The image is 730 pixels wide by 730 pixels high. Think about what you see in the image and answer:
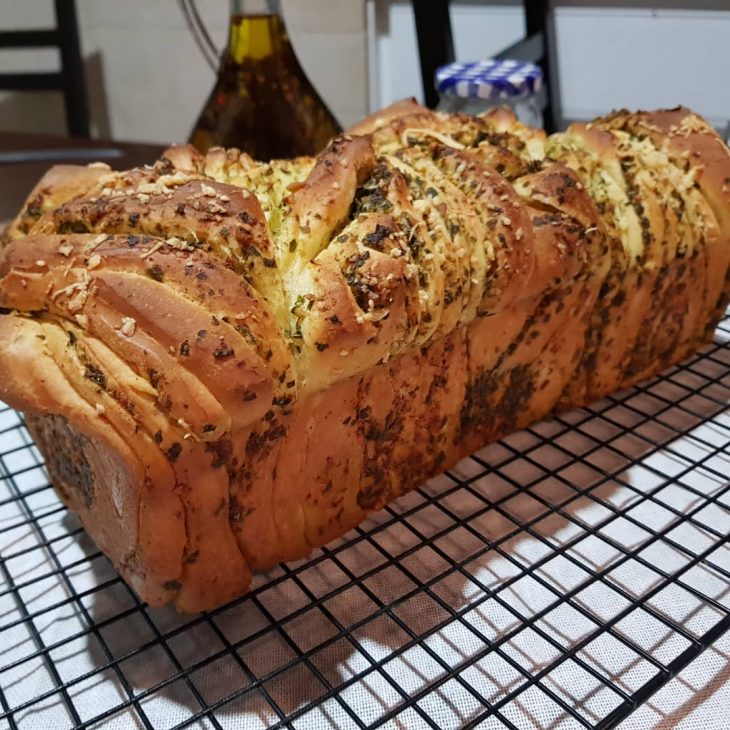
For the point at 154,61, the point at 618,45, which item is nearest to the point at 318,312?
the point at 618,45

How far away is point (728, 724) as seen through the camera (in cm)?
81

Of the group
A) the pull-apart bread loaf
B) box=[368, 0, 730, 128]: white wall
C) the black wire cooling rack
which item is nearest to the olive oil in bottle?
the pull-apart bread loaf

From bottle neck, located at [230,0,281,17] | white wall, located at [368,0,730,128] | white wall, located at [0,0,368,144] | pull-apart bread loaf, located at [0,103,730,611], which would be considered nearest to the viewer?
pull-apart bread loaf, located at [0,103,730,611]

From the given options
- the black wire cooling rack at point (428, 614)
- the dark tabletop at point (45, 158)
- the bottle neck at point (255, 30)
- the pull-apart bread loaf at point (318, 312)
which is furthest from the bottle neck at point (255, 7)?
the black wire cooling rack at point (428, 614)

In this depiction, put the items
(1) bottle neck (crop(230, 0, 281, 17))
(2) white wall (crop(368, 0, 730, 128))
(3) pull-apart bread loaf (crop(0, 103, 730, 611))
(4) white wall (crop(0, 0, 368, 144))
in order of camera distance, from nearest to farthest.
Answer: (3) pull-apart bread loaf (crop(0, 103, 730, 611)), (1) bottle neck (crop(230, 0, 281, 17)), (2) white wall (crop(368, 0, 730, 128)), (4) white wall (crop(0, 0, 368, 144))

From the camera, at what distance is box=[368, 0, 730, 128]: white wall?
6.64 ft

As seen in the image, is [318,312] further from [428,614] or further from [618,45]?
[618,45]

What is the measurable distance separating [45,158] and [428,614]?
1721 mm

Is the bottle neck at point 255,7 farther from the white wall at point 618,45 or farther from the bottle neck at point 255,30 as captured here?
the white wall at point 618,45

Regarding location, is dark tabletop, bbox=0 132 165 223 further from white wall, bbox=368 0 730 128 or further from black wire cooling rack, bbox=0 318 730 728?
black wire cooling rack, bbox=0 318 730 728

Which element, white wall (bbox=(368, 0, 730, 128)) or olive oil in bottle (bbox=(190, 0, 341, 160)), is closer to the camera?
olive oil in bottle (bbox=(190, 0, 341, 160))

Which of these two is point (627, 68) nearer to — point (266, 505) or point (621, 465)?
point (621, 465)

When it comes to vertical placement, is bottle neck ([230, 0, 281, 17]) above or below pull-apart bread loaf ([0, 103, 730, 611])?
above

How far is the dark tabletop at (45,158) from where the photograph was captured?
6.68 feet
